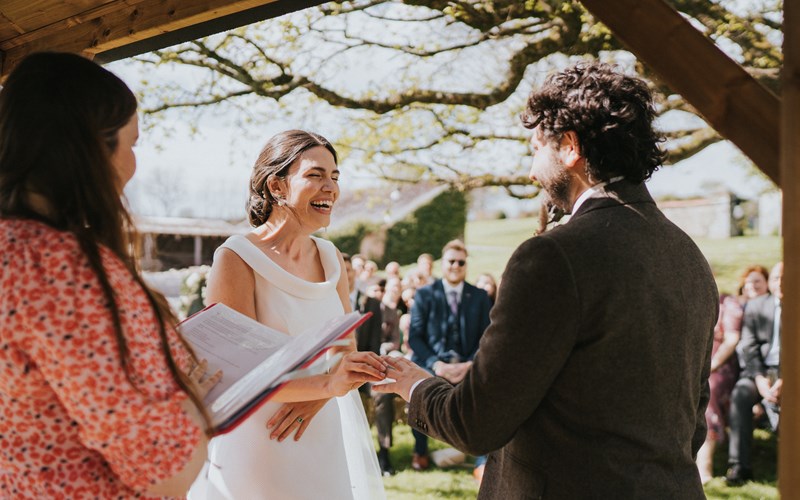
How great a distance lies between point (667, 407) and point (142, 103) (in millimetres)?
10873

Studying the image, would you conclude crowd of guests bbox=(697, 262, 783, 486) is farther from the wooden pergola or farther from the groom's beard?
the wooden pergola

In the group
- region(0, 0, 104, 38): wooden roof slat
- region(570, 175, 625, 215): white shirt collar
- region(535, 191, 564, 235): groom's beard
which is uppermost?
region(0, 0, 104, 38): wooden roof slat

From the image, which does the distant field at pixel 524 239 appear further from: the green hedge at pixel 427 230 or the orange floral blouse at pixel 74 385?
the orange floral blouse at pixel 74 385

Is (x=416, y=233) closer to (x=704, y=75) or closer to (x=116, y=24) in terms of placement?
(x=116, y=24)

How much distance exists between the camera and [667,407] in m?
1.79

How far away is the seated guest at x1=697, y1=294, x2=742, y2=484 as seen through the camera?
694 centimetres

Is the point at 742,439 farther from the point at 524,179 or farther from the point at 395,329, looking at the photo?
the point at 524,179

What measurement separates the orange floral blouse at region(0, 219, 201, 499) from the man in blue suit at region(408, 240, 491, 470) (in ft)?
19.8

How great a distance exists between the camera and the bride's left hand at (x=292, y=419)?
9.48 ft

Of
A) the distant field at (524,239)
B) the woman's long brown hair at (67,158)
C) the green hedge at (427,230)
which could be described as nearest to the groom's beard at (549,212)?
the woman's long brown hair at (67,158)

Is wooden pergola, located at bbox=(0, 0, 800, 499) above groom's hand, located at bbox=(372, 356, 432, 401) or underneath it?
above

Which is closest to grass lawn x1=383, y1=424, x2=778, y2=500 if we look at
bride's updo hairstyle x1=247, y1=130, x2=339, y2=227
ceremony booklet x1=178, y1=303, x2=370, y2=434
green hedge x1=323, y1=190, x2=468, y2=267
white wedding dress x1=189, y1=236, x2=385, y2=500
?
white wedding dress x1=189, y1=236, x2=385, y2=500

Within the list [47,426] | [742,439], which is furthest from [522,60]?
[47,426]

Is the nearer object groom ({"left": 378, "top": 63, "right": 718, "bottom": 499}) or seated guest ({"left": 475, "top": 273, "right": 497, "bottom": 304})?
groom ({"left": 378, "top": 63, "right": 718, "bottom": 499})
